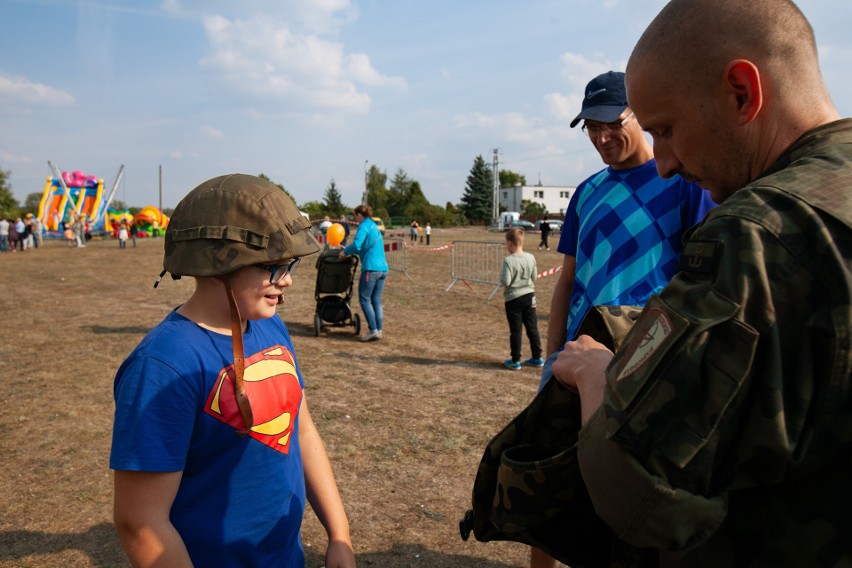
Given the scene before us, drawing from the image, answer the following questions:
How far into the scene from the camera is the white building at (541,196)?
98.8 meters

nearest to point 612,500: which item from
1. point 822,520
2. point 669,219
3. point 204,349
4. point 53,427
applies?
point 822,520

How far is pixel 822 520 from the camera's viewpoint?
921 mm

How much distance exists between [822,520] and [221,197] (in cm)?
157

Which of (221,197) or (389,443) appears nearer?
(221,197)

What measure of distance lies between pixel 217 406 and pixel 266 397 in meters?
0.17

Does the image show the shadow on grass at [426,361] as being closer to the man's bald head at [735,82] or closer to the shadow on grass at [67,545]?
the shadow on grass at [67,545]

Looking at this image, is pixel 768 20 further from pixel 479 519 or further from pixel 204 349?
pixel 204 349

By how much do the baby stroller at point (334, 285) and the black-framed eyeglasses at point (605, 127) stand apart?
23.4ft

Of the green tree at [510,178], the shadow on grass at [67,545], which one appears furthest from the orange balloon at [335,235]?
the green tree at [510,178]

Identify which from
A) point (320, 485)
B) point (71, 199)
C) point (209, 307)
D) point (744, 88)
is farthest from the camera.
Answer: point (71, 199)

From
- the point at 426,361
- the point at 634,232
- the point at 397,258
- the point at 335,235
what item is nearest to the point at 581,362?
the point at 634,232

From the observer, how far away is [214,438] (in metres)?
1.70

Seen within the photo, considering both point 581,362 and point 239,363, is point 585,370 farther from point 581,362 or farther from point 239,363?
point 239,363

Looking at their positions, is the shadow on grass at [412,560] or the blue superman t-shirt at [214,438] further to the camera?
the shadow on grass at [412,560]
